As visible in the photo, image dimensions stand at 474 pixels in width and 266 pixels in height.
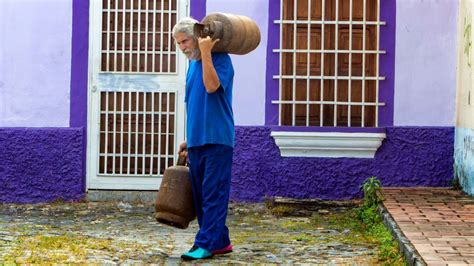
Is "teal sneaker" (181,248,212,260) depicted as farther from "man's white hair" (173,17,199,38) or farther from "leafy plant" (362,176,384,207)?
"leafy plant" (362,176,384,207)

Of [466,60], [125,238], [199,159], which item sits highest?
[466,60]

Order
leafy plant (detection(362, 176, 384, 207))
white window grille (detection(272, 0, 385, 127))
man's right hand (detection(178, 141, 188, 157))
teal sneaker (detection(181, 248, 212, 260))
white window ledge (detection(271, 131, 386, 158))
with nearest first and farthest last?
teal sneaker (detection(181, 248, 212, 260))
man's right hand (detection(178, 141, 188, 157))
leafy plant (detection(362, 176, 384, 207))
white window ledge (detection(271, 131, 386, 158))
white window grille (detection(272, 0, 385, 127))

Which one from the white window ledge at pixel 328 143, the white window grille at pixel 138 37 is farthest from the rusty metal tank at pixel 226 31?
A: the white window grille at pixel 138 37

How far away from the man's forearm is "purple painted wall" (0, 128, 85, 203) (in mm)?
3652

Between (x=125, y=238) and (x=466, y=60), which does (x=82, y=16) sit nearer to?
(x=125, y=238)

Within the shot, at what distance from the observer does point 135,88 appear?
10078 mm

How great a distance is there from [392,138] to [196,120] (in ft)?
11.7

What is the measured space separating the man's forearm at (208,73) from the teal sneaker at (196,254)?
1.08 meters

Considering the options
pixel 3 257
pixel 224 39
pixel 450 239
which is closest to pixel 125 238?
pixel 3 257

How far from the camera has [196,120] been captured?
684cm

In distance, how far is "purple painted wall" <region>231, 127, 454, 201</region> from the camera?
9922mm

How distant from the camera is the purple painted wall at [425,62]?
32.6ft

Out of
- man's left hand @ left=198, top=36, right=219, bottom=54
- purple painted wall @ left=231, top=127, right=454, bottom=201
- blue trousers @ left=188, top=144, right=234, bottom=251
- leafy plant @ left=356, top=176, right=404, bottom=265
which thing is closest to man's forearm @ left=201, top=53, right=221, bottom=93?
man's left hand @ left=198, top=36, right=219, bottom=54

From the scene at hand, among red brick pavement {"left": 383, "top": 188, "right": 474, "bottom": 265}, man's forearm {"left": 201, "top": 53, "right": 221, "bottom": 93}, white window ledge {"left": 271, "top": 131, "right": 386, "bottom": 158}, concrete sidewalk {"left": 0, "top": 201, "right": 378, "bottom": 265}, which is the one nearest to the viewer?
red brick pavement {"left": 383, "top": 188, "right": 474, "bottom": 265}
